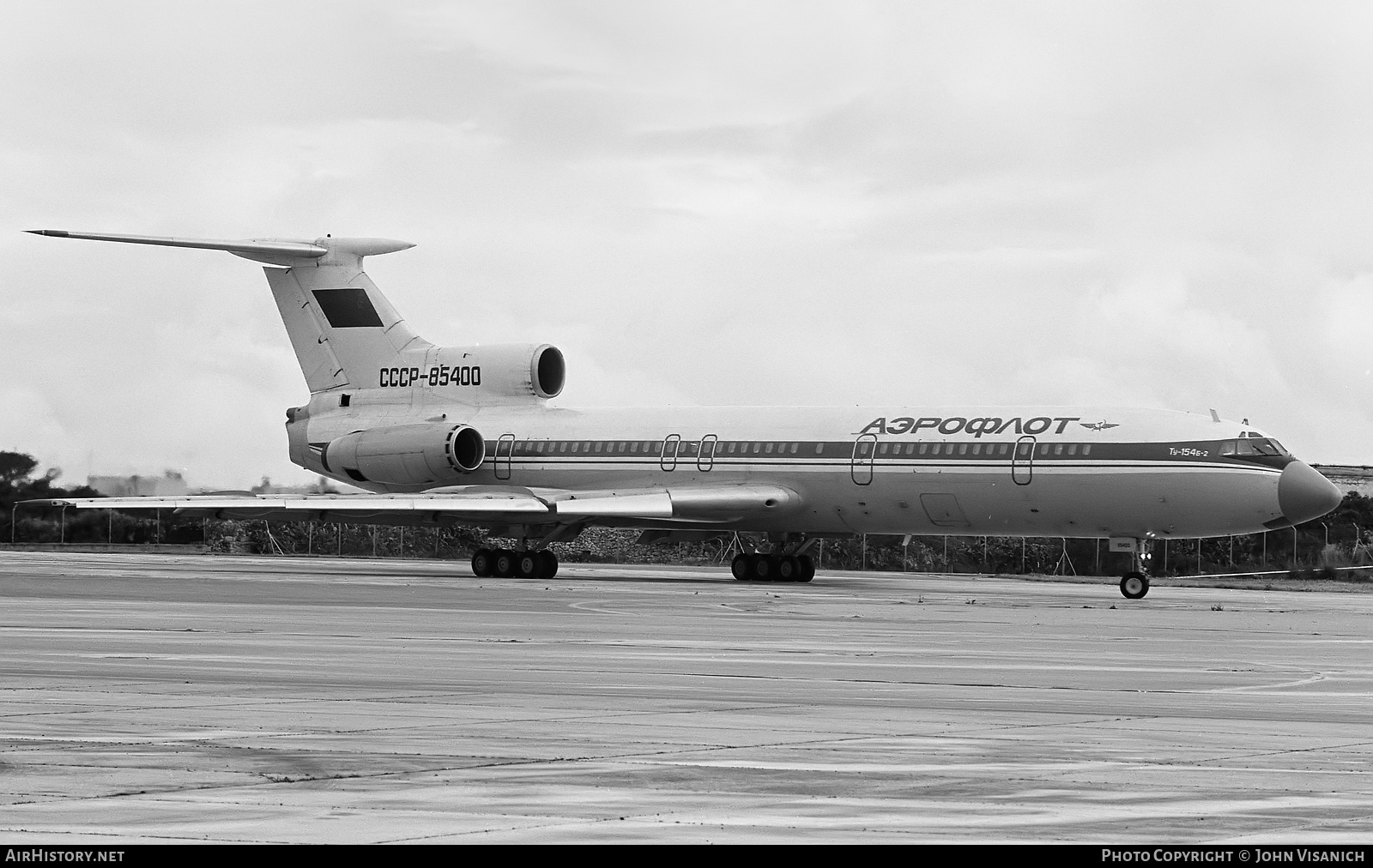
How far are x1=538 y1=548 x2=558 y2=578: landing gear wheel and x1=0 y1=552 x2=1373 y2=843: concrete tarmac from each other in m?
17.2

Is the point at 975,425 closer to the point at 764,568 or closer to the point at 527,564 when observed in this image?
the point at 764,568

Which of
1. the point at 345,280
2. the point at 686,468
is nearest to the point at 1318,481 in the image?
the point at 686,468

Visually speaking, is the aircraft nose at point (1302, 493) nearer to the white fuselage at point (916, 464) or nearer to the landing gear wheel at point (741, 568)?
the white fuselage at point (916, 464)

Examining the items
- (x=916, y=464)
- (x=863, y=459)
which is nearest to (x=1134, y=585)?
(x=916, y=464)

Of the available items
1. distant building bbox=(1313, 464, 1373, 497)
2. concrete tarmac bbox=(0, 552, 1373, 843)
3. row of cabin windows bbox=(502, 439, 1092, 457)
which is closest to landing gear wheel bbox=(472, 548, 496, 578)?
row of cabin windows bbox=(502, 439, 1092, 457)

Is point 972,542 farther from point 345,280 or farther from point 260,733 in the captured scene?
point 260,733

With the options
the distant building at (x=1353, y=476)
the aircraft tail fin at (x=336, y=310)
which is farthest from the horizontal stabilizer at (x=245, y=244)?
the distant building at (x=1353, y=476)

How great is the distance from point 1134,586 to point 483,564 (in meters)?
15.4

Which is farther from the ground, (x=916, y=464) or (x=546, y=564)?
(x=916, y=464)

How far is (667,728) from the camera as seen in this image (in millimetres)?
11852

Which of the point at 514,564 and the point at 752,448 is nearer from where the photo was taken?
the point at 752,448

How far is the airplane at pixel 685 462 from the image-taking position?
123 feet

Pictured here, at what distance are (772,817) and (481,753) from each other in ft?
8.50

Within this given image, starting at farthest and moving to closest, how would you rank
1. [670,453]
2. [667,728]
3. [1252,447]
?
[670,453] < [1252,447] < [667,728]
